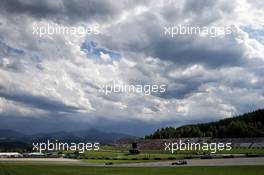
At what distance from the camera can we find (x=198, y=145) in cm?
16938

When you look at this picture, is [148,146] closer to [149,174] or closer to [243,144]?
[243,144]

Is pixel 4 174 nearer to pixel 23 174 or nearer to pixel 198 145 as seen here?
pixel 23 174

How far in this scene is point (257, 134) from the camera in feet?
631

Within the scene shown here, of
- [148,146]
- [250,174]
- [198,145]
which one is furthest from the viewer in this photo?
[148,146]

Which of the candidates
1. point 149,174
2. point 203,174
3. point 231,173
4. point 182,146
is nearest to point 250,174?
point 231,173

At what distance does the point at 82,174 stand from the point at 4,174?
1167cm

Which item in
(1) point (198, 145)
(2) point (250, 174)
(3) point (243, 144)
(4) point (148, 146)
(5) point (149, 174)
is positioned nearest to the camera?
(2) point (250, 174)

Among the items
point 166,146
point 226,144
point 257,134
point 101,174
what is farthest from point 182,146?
point 101,174

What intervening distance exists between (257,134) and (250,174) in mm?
151946

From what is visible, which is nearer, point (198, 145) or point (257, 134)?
point (198, 145)

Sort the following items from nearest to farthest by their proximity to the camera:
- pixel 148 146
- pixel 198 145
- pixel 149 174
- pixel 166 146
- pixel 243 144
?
pixel 149 174 < pixel 243 144 < pixel 198 145 < pixel 166 146 < pixel 148 146

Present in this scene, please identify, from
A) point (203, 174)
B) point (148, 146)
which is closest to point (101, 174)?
point (203, 174)

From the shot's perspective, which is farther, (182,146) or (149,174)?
(182,146)

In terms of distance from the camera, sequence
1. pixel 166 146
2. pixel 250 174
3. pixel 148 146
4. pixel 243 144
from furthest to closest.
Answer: pixel 148 146 → pixel 166 146 → pixel 243 144 → pixel 250 174
